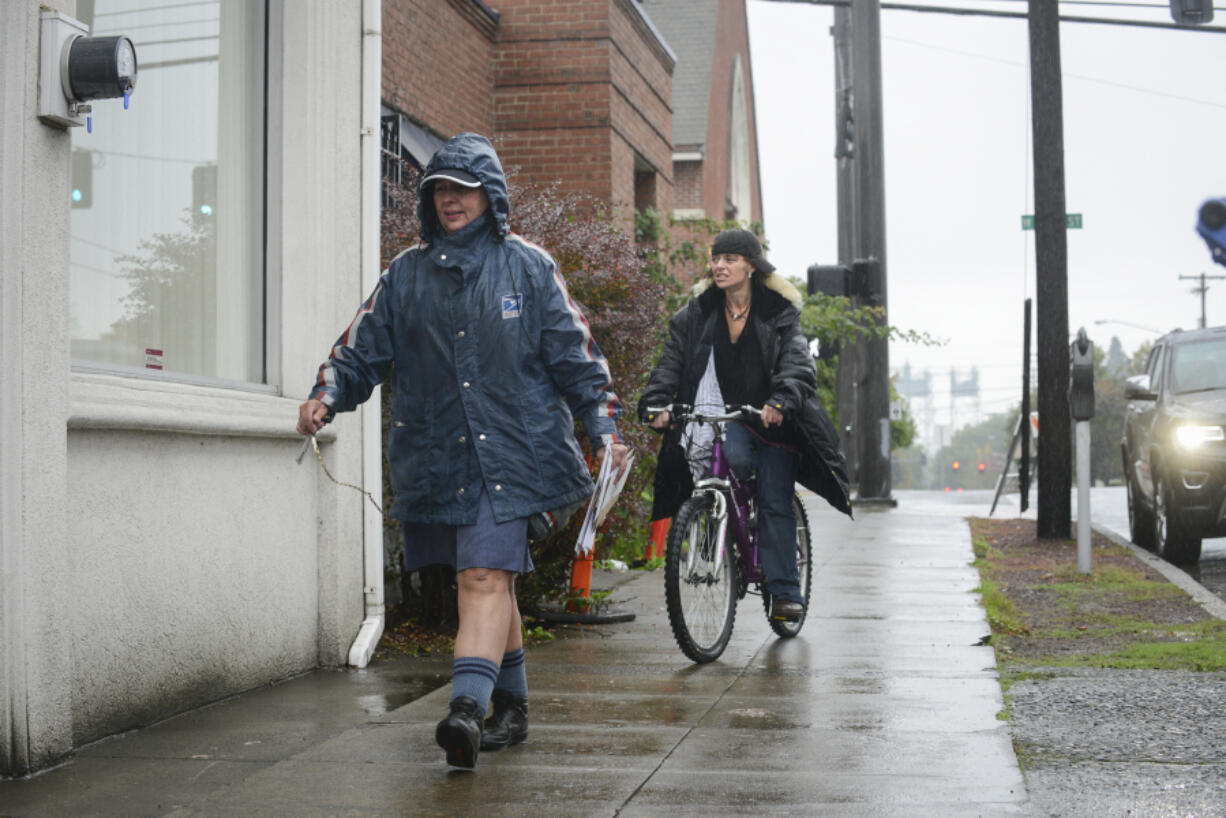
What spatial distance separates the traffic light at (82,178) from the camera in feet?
17.5

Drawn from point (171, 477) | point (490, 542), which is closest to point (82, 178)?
point (171, 477)

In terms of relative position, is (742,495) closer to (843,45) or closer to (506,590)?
(506,590)

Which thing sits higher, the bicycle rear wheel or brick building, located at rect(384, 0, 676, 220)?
brick building, located at rect(384, 0, 676, 220)

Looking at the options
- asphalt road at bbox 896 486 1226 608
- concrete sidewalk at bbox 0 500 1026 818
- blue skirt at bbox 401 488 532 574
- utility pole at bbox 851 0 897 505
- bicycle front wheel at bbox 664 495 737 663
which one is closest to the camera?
concrete sidewalk at bbox 0 500 1026 818

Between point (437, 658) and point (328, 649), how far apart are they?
1.75 ft

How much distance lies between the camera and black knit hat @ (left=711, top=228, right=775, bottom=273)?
702 cm

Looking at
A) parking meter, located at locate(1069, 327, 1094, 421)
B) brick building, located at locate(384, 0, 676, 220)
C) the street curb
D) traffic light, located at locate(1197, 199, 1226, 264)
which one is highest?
brick building, located at locate(384, 0, 676, 220)

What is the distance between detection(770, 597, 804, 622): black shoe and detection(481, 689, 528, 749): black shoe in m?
2.41

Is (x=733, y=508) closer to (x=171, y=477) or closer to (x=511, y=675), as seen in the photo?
(x=511, y=675)

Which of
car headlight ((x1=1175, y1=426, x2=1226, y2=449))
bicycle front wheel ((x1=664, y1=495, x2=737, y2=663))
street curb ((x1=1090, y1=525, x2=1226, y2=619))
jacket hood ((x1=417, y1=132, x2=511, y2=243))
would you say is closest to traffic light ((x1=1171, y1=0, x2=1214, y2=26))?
street curb ((x1=1090, y1=525, x2=1226, y2=619))

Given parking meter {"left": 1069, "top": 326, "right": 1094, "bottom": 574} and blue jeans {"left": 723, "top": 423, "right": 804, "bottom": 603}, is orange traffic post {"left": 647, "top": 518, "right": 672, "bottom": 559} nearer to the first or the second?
blue jeans {"left": 723, "top": 423, "right": 804, "bottom": 603}

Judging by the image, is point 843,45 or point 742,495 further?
point 843,45

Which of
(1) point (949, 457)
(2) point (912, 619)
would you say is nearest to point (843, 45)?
(2) point (912, 619)

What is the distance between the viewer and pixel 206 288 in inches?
242
